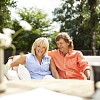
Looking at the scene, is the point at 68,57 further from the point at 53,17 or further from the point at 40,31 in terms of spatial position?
the point at 53,17

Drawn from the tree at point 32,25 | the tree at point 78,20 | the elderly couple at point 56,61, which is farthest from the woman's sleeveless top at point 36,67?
the tree at point 78,20

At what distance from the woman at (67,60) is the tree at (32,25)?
11986 mm

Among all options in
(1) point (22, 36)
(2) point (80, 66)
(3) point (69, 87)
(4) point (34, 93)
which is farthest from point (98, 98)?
(1) point (22, 36)

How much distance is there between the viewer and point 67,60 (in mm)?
3441

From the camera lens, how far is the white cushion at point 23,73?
321 centimetres

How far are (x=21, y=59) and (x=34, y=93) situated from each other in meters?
1.75

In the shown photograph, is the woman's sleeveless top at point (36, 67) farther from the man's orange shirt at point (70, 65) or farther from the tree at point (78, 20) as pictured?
the tree at point (78, 20)

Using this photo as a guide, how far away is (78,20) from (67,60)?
14658 millimetres

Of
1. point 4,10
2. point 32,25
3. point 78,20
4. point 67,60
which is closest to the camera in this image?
point 67,60

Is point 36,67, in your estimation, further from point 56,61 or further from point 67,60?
point 67,60

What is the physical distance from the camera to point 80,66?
133 inches

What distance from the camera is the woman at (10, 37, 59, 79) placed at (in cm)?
338

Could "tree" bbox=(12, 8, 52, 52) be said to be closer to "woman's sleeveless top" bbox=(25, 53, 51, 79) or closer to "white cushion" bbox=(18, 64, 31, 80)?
"woman's sleeveless top" bbox=(25, 53, 51, 79)

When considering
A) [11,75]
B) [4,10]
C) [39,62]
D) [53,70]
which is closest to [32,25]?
[4,10]
